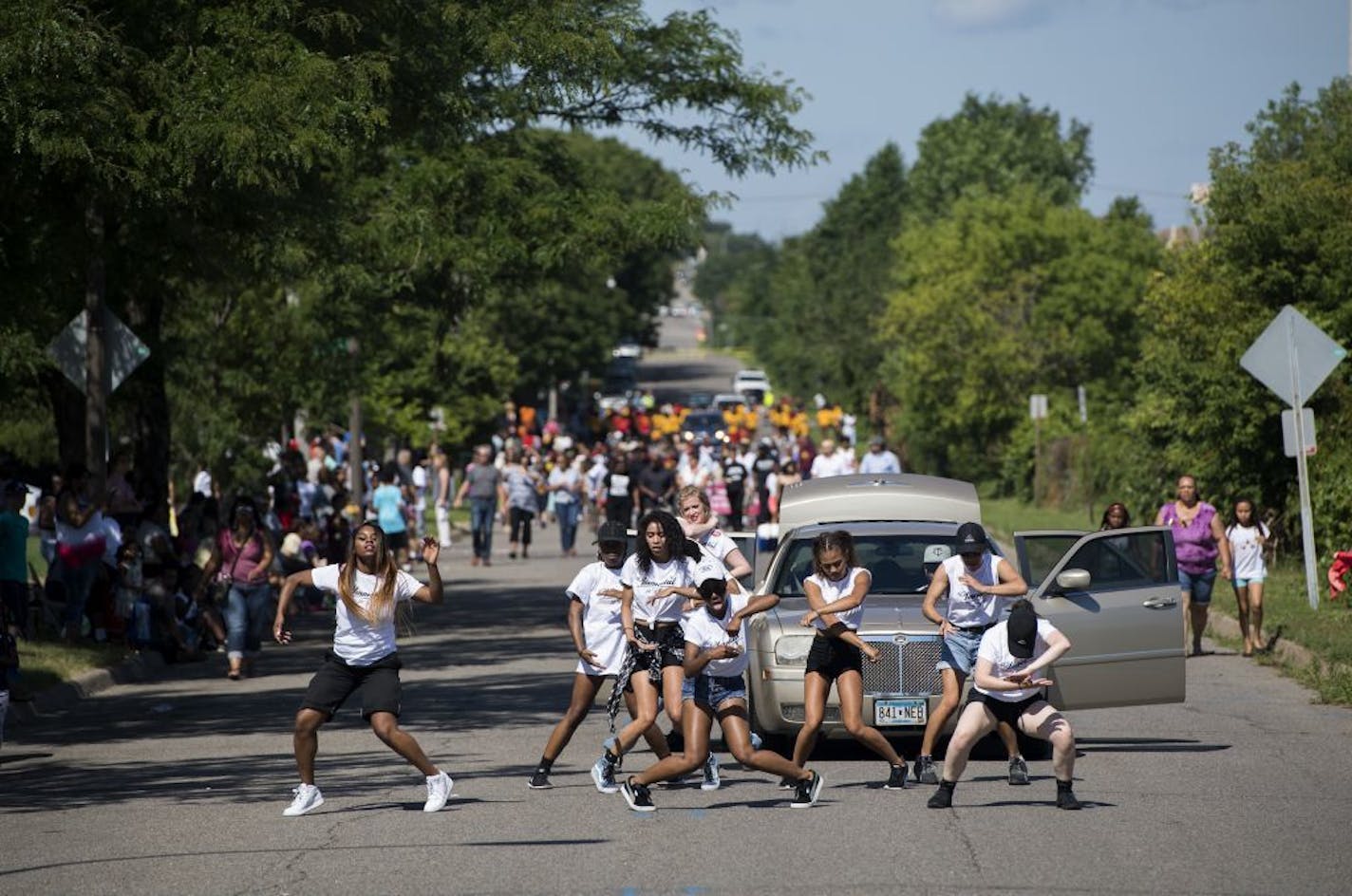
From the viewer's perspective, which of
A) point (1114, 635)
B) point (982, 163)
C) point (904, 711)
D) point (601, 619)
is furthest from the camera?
point (982, 163)

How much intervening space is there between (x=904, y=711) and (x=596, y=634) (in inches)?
79.3

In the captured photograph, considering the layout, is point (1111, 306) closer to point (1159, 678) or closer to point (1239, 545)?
point (1239, 545)

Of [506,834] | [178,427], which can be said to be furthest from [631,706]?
[178,427]

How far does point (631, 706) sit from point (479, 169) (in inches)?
594

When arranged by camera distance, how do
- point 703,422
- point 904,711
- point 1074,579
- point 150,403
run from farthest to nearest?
1. point 703,422
2. point 150,403
3. point 1074,579
4. point 904,711

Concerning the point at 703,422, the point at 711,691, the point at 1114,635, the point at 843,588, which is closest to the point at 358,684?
the point at 711,691

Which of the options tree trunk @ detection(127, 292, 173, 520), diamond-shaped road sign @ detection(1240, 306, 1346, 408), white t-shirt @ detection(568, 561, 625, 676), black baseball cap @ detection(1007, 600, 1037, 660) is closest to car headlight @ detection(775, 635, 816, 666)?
white t-shirt @ detection(568, 561, 625, 676)

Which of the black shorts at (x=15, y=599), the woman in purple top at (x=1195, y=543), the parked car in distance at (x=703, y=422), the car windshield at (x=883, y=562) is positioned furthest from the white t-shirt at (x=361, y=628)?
the parked car in distance at (x=703, y=422)

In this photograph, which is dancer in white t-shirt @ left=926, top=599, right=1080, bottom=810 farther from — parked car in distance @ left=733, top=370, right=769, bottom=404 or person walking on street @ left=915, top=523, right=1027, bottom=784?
parked car in distance @ left=733, top=370, right=769, bottom=404

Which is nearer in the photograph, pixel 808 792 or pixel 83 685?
pixel 808 792

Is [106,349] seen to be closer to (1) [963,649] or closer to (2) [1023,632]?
(1) [963,649]

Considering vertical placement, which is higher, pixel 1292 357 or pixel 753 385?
pixel 753 385

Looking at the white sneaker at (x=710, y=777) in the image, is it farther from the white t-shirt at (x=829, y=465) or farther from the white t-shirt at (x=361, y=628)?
the white t-shirt at (x=829, y=465)

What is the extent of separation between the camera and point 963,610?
12.1 metres
